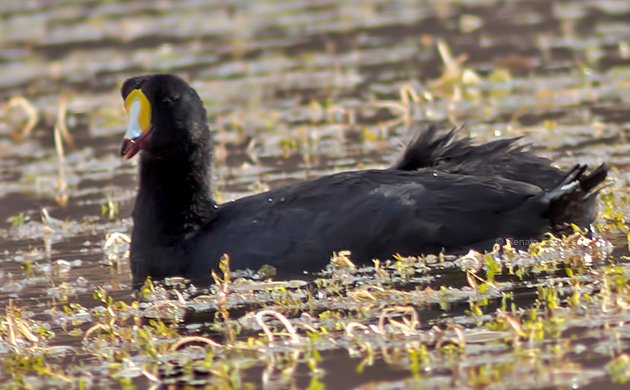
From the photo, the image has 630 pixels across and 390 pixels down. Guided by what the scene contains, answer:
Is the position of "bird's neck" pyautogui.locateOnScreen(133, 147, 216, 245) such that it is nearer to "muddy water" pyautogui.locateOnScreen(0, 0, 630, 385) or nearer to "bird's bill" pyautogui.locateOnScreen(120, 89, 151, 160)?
"bird's bill" pyautogui.locateOnScreen(120, 89, 151, 160)

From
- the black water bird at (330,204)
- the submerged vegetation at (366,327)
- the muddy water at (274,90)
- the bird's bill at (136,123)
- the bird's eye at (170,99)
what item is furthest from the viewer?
the muddy water at (274,90)

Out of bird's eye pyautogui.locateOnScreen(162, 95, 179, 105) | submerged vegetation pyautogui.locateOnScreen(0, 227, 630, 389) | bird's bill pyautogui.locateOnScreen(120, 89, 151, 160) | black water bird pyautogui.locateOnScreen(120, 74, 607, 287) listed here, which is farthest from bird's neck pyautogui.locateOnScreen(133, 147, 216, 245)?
submerged vegetation pyautogui.locateOnScreen(0, 227, 630, 389)

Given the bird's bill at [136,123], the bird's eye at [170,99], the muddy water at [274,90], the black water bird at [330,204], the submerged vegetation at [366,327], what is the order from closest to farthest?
1. the submerged vegetation at [366,327]
2. the black water bird at [330,204]
3. the bird's bill at [136,123]
4. the bird's eye at [170,99]
5. the muddy water at [274,90]

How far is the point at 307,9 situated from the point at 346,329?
1505 cm

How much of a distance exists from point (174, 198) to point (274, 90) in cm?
687

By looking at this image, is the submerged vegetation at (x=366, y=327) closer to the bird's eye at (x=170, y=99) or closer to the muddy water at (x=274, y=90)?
the muddy water at (x=274, y=90)

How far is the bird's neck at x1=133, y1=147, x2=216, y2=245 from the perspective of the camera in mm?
8828

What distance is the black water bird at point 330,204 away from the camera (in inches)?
328

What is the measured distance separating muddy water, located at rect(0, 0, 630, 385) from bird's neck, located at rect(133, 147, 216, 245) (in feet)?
1.23

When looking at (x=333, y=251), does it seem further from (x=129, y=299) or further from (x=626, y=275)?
(x=626, y=275)

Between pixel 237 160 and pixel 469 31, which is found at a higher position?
pixel 469 31

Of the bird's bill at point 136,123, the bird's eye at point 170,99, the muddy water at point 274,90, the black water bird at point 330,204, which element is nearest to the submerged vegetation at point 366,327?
the black water bird at point 330,204

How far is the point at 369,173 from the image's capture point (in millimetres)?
8609

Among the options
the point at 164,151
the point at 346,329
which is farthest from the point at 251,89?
the point at 346,329
